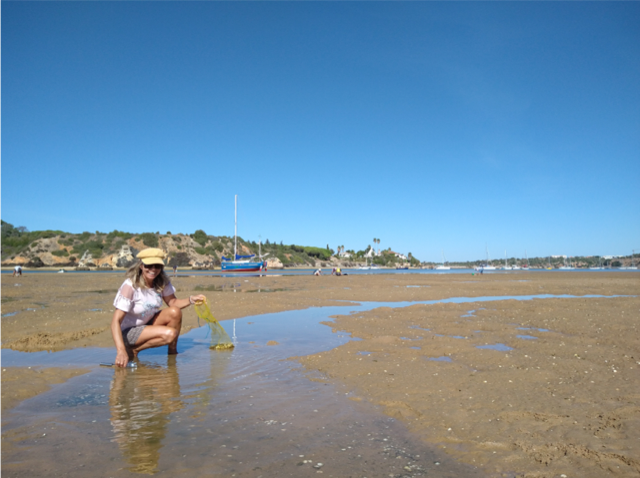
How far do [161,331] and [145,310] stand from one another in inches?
17.5

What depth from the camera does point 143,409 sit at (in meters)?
4.39

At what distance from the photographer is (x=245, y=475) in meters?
2.96

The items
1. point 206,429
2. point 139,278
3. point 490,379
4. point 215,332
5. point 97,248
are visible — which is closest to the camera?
point 206,429

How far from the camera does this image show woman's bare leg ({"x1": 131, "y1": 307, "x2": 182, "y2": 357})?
22.1 feet

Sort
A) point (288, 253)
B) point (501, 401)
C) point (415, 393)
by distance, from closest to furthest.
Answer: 1. point (501, 401)
2. point (415, 393)
3. point (288, 253)

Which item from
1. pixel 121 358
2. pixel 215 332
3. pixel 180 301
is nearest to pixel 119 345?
pixel 121 358

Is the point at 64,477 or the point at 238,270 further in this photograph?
the point at 238,270

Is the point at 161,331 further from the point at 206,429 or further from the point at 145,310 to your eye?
the point at 206,429

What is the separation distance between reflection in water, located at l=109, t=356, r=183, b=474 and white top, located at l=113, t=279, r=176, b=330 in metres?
0.78

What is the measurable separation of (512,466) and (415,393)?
1.92 m

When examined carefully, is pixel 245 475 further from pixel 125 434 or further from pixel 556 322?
pixel 556 322

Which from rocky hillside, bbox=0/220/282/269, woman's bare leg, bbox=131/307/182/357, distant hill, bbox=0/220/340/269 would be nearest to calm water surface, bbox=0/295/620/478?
woman's bare leg, bbox=131/307/182/357

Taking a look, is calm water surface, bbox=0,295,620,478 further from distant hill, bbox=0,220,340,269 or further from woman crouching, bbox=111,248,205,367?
distant hill, bbox=0,220,340,269

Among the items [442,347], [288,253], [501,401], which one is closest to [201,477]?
[501,401]
